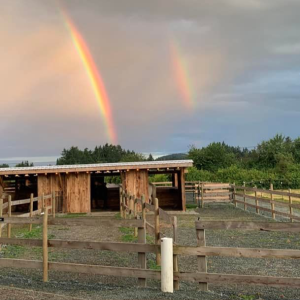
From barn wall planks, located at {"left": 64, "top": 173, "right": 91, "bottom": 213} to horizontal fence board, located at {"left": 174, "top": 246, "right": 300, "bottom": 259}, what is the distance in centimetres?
1391

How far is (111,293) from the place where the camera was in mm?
4805

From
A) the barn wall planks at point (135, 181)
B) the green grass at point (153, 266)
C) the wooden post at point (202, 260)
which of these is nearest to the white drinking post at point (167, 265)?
the wooden post at point (202, 260)

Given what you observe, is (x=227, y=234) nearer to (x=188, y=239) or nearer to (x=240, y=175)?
(x=188, y=239)

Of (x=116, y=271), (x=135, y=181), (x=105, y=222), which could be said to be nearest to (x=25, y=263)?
(x=105, y=222)

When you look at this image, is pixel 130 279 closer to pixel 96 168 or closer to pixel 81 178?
pixel 96 168

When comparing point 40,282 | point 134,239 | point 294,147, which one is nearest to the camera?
point 40,282

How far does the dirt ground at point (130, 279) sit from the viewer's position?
4680 millimetres

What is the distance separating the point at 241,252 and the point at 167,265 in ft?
3.12

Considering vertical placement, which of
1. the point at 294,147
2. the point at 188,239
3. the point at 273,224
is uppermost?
the point at 294,147

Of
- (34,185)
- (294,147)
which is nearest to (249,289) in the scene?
(34,185)

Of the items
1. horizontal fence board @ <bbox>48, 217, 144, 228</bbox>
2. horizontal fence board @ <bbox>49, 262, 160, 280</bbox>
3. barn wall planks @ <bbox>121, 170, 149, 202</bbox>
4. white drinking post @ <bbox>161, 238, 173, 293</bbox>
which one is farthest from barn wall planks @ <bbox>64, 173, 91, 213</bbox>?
white drinking post @ <bbox>161, 238, 173, 293</bbox>

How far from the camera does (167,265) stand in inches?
183

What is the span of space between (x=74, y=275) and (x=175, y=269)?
2.13m

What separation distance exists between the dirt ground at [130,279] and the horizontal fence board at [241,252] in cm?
55
